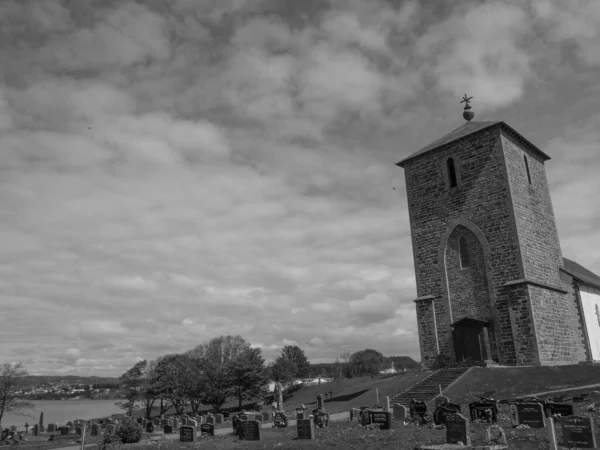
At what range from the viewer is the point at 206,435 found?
24188 millimetres

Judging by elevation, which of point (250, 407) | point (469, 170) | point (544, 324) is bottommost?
point (250, 407)

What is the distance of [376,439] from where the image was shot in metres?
16.0

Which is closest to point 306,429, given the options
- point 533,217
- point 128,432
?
point 128,432

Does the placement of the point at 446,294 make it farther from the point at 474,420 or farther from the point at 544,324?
the point at 474,420

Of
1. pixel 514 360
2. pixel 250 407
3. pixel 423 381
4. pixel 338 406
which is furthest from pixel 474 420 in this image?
pixel 250 407

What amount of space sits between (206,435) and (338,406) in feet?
39.6

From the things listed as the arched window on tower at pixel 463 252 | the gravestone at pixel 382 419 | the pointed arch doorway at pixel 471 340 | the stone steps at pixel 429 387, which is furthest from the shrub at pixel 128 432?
the arched window on tower at pixel 463 252

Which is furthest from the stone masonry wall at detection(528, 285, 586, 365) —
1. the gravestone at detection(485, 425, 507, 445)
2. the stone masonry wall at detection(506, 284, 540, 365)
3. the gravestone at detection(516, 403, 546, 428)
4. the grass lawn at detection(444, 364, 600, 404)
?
the gravestone at detection(485, 425, 507, 445)

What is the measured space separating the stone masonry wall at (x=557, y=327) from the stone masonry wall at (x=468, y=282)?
114 inches

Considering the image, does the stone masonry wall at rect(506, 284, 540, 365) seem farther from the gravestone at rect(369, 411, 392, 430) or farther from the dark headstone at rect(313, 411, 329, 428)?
the gravestone at rect(369, 411, 392, 430)

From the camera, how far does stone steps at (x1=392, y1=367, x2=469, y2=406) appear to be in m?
27.3

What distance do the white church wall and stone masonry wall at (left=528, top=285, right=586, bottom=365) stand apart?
0.80m

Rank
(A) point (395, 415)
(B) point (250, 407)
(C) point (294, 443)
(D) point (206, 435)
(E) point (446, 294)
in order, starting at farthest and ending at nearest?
1. (B) point (250, 407)
2. (E) point (446, 294)
3. (D) point (206, 435)
4. (A) point (395, 415)
5. (C) point (294, 443)

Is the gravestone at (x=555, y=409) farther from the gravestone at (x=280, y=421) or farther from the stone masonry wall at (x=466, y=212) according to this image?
the stone masonry wall at (x=466, y=212)
